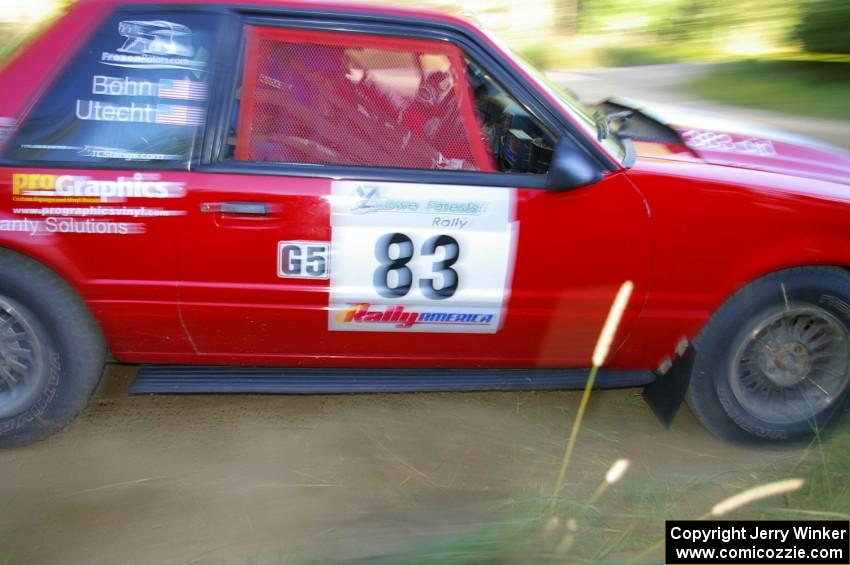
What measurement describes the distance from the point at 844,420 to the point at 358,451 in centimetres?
210

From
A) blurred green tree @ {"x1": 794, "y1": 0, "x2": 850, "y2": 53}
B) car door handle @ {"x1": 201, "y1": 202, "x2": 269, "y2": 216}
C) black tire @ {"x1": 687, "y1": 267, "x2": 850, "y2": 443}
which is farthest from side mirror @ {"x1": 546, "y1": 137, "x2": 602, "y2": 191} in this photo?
blurred green tree @ {"x1": 794, "y1": 0, "x2": 850, "y2": 53}

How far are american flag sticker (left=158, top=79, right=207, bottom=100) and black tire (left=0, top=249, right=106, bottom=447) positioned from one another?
83cm

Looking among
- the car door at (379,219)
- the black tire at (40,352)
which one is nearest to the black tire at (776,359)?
the car door at (379,219)

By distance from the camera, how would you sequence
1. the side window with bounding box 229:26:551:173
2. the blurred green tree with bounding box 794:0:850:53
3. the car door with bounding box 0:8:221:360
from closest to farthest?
the car door with bounding box 0:8:221:360, the side window with bounding box 229:26:551:173, the blurred green tree with bounding box 794:0:850:53

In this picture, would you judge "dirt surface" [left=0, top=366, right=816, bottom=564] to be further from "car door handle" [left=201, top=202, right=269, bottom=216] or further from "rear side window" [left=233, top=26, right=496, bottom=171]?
"rear side window" [left=233, top=26, right=496, bottom=171]

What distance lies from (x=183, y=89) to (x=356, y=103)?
657 millimetres

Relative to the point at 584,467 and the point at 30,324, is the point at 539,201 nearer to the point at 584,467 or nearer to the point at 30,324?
the point at 584,467

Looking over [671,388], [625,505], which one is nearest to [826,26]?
Answer: [671,388]

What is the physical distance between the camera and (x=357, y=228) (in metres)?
3.06

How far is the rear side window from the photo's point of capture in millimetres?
3098

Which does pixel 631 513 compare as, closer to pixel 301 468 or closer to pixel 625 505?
pixel 625 505

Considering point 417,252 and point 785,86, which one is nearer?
point 417,252

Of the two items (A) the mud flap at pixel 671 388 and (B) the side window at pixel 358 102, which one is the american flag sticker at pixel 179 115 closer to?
(B) the side window at pixel 358 102

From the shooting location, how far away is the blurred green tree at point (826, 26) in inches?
381
